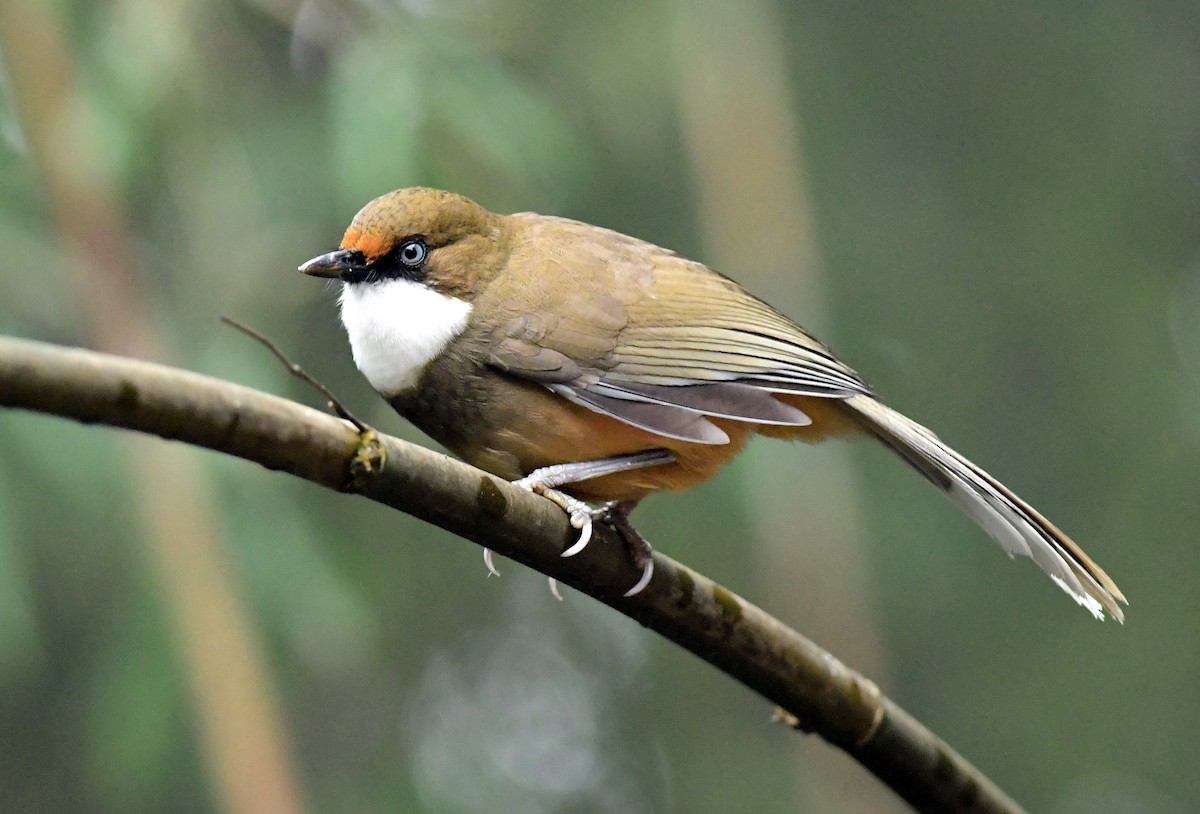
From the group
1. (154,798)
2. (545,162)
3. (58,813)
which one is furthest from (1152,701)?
(58,813)

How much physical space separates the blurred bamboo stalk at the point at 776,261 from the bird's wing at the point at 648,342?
1.83 metres

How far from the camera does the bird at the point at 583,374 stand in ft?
10.6

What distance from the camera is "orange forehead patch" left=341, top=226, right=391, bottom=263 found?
3.35 meters

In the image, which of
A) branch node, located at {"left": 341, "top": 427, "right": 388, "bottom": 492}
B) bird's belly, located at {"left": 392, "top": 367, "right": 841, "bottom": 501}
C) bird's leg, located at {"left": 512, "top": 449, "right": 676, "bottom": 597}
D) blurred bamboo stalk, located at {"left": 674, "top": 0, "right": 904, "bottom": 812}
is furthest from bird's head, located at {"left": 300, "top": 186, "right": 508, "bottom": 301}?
blurred bamboo stalk, located at {"left": 674, "top": 0, "right": 904, "bottom": 812}

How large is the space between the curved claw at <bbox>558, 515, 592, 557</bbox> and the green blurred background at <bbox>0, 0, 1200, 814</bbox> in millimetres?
1978

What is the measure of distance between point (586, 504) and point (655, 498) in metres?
3.57

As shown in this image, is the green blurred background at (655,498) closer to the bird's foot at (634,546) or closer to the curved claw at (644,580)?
the bird's foot at (634,546)

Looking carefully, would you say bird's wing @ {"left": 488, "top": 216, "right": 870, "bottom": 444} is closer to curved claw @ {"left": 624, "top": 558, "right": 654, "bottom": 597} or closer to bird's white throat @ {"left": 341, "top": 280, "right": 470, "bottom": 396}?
bird's white throat @ {"left": 341, "top": 280, "right": 470, "bottom": 396}

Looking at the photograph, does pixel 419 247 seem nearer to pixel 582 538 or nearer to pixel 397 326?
pixel 397 326

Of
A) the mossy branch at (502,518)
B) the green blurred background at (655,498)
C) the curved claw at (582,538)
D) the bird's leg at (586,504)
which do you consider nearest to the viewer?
the mossy branch at (502,518)

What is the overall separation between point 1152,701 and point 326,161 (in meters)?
5.25

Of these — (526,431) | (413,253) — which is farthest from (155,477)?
(526,431)

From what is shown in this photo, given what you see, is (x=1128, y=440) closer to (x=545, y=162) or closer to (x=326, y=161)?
(x=545, y=162)

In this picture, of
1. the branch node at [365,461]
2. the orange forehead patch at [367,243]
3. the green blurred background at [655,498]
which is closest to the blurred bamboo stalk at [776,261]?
the green blurred background at [655,498]
